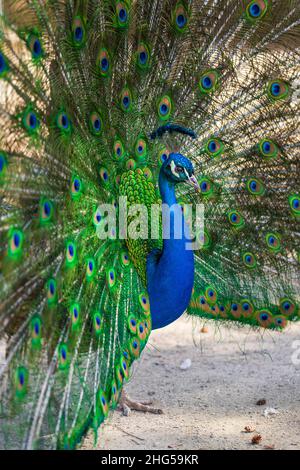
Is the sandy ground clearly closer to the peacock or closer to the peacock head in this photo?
the peacock

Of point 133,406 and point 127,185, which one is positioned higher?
point 127,185

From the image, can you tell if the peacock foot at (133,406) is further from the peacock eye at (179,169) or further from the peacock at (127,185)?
the peacock eye at (179,169)

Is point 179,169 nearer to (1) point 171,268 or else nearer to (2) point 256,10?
(1) point 171,268

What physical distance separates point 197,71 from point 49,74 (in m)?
0.82

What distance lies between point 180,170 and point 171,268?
0.43m

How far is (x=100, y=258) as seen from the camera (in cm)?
266

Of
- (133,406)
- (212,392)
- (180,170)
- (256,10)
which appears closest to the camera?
(180,170)

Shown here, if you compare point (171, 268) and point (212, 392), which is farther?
point (212, 392)

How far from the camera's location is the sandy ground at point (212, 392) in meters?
2.94

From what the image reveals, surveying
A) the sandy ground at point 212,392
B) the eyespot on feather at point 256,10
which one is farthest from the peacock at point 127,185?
the sandy ground at point 212,392

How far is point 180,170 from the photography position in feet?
9.10

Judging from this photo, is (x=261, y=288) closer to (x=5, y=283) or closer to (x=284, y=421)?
(x=284, y=421)

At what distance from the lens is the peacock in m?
2.28

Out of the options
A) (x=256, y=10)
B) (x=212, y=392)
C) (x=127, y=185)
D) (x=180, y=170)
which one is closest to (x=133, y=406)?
(x=212, y=392)
